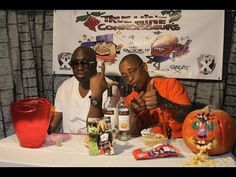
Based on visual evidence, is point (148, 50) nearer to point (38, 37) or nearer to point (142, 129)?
point (142, 129)

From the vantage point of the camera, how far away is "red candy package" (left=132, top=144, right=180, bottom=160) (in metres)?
1.72

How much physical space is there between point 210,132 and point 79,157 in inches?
26.4

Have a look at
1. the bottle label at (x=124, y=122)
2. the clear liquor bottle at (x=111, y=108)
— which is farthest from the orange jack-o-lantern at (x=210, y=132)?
the clear liquor bottle at (x=111, y=108)

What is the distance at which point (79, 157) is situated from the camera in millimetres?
1760

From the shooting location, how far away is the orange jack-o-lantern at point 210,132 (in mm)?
1729

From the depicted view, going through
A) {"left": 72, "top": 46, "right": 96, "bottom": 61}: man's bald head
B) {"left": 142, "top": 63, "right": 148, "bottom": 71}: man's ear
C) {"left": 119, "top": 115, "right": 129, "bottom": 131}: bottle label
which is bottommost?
{"left": 119, "top": 115, "right": 129, "bottom": 131}: bottle label

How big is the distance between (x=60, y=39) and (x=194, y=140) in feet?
3.88

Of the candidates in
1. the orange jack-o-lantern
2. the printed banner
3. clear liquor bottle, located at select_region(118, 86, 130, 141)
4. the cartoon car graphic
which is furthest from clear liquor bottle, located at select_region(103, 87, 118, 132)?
the orange jack-o-lantern

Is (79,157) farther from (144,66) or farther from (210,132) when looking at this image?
(144,66)

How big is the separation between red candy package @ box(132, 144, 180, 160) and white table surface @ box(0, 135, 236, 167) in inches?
0.8

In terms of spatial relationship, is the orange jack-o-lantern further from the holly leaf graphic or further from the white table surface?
the holly leaf graphic

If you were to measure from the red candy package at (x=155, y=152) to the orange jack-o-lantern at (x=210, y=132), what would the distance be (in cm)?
11
